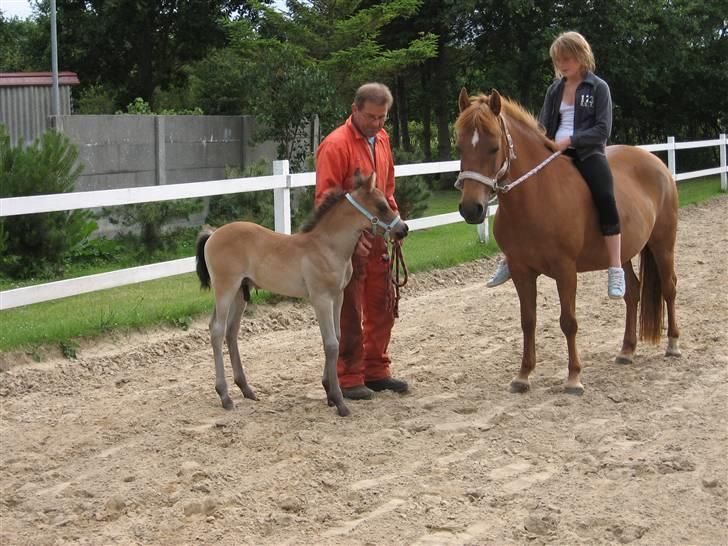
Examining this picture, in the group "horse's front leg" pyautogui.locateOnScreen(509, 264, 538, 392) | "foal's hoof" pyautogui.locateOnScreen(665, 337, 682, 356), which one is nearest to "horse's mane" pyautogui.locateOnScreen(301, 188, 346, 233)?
"horse's front leg" pyautogui.locateOnScreen(509, 264, 538, 392)

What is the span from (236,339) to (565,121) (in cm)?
→ 288

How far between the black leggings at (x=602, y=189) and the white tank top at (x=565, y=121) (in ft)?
0.84

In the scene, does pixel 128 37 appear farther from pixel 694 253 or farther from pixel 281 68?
pixel 694 253

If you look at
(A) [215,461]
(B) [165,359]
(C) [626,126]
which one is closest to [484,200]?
(A) [215,461]

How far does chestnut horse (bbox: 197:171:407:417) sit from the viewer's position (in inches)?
233

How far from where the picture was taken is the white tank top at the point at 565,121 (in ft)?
22.4

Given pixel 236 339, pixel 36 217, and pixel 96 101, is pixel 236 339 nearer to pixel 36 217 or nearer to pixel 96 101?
pixel 36 217

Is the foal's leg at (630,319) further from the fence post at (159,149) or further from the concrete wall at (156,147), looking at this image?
the fence post at (159,149)

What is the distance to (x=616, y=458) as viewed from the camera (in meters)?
4.95

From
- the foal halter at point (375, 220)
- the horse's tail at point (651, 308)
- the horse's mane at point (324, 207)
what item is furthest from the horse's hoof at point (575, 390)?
the horse's mane at point (324, 207)

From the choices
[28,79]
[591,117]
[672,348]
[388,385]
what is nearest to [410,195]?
[28,79]

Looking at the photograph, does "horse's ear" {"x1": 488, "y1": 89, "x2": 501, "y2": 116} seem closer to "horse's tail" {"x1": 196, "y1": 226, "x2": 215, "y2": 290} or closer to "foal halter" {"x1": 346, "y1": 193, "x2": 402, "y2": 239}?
"foal halter" {"x1": 346, "y1": 193, "x2": 402, "y2": 239}

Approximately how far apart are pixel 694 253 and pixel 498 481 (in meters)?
8.73

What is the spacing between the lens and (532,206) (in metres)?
6.37
